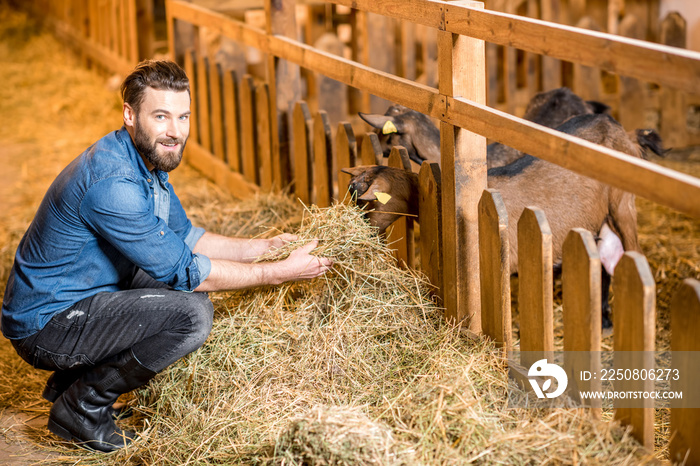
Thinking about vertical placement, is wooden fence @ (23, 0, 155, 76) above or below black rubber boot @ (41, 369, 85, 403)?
above

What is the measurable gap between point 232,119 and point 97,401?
353cm

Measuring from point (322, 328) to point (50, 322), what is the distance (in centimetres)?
121

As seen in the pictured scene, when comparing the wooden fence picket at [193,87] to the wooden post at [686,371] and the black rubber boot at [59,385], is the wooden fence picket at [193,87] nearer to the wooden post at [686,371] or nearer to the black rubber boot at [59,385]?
the black rubber boot at [59,385]

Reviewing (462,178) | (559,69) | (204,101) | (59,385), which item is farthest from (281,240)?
(559,69)

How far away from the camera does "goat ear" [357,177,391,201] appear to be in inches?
144

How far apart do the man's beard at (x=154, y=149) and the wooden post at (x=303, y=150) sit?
1.70 m

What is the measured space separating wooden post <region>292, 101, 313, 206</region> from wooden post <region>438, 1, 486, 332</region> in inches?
70.2

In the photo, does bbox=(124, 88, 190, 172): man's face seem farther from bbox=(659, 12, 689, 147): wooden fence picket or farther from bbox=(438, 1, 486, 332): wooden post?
bbox=(659, 12, 689, 147): wooden fence picket

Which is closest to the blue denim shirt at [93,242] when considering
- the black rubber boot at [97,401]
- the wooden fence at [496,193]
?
the black rubber boot at [97,401]

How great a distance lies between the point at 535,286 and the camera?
3.09 meters

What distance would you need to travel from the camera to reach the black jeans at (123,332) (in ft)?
11.3

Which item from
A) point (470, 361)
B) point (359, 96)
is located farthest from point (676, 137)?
point (470, 361)

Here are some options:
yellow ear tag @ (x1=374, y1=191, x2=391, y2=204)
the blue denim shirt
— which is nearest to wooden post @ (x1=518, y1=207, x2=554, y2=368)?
yellow ear tag @ (x1=374, y1=191, x2=391, y2=204)

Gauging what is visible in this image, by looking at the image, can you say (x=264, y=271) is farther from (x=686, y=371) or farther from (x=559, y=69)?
(x=559, y=69)
